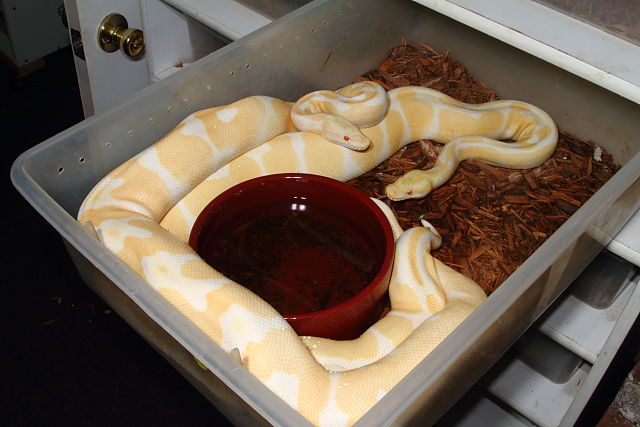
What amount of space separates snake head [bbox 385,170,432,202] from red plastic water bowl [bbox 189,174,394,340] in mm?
147

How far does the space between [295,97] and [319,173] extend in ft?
0.77

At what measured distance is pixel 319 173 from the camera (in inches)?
57.2

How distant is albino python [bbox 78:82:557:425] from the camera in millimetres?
1026

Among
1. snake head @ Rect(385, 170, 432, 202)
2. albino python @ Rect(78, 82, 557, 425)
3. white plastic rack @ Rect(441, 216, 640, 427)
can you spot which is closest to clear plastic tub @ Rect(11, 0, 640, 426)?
albino python @ Rect(78, 82, 557, 425)

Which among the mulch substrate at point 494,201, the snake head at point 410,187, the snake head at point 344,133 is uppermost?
the snake head at point 344,133

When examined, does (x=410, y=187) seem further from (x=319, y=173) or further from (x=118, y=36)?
(x=118, y=36)

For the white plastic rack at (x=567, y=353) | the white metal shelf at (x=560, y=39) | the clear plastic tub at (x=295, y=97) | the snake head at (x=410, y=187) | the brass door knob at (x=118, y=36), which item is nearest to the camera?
the clear plastic tub at (x=295, y=97)

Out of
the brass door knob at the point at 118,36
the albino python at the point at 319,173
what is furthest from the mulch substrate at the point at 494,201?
the brass door knob at the point at 118,36

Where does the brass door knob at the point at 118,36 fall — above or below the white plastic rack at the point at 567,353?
above

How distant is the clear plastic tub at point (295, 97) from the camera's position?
93 cm

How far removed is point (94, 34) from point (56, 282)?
94cm

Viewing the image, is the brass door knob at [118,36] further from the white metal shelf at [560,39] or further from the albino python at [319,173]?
the white metal shelf at [560,39]

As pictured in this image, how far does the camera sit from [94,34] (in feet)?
5.23

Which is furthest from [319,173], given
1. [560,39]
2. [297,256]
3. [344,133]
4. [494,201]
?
[560,39]
